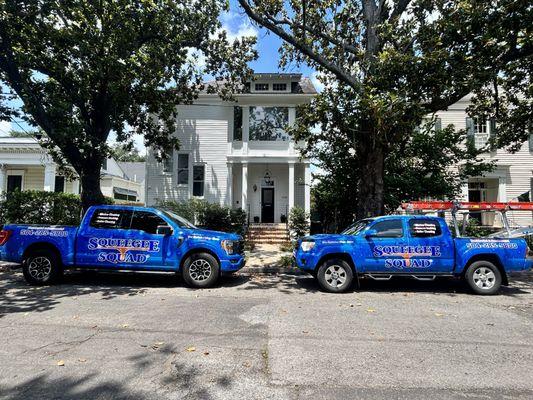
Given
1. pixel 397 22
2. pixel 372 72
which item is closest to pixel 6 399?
pixel 372 72

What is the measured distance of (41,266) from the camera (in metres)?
8.70

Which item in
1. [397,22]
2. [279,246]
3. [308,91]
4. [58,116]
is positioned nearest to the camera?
[397,22]

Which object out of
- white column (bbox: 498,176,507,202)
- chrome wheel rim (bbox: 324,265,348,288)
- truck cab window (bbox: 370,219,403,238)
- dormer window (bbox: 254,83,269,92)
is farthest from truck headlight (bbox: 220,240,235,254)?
white column (bbox: 498,176,507,202)

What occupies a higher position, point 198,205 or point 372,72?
point 372,72

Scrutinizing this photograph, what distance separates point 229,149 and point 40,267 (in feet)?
39.3

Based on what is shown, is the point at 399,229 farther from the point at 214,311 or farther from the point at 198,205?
the point at 198,205

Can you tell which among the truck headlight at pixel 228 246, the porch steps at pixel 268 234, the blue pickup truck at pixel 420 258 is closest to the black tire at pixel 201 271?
the truck headlight at pixel 228 246

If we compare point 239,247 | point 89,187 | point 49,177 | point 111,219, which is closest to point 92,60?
point 89,187

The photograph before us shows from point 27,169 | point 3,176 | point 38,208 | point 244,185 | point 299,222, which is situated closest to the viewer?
point 38,208

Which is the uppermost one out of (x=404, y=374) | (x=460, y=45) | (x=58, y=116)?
(x=460, y=45)

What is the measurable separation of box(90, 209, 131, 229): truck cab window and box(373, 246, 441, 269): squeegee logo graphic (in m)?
5.98

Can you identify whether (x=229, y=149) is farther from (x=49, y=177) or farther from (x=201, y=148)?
(x=49, y=177)

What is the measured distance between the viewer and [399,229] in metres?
8.31

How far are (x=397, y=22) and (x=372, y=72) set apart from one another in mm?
2195
